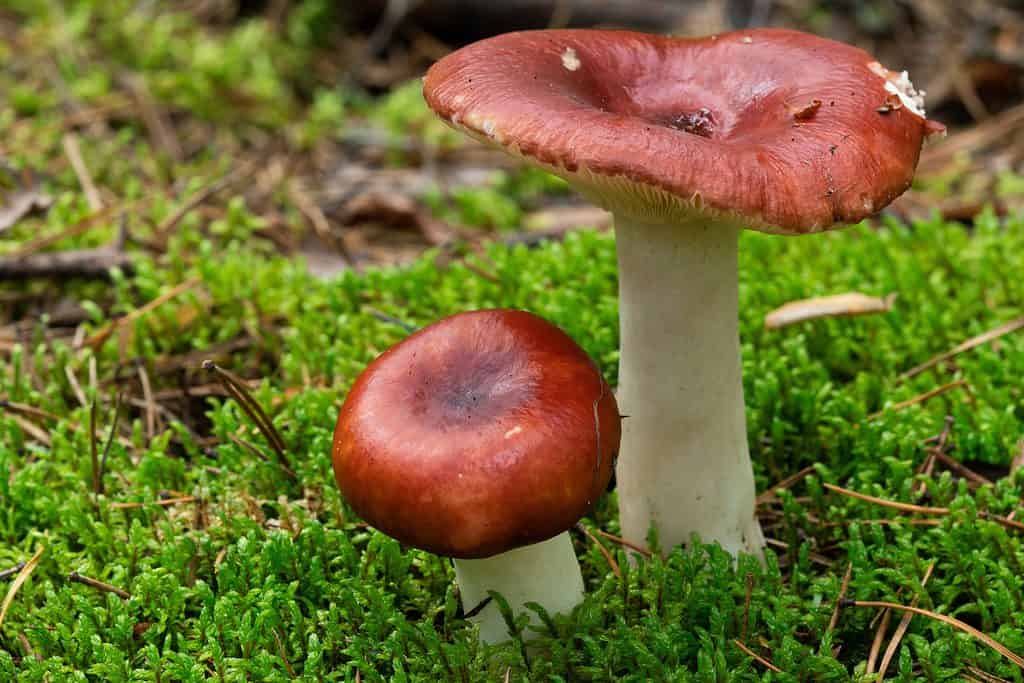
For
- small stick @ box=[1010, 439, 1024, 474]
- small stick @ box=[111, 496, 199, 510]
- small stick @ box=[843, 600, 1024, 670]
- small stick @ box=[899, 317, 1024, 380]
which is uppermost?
small stick @ box=[899, 317, 1024, 380]

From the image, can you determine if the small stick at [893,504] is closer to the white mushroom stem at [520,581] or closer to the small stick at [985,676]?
the small stick at [985,676]

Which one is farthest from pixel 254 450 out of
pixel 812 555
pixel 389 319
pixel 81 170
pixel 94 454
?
pixel 81 170

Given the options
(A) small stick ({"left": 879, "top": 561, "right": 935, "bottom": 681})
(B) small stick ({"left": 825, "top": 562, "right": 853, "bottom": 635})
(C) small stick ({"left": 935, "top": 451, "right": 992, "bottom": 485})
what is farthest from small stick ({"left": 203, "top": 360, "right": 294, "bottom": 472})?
(C) small stick ({"left": 935, "top": 451, "right": 992, "bottom": 485})

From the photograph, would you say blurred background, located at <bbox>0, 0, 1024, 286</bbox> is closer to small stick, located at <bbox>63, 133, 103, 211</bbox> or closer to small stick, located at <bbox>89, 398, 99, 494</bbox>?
small stick, located at <bbox>63, 133, 103, 211</bbox>

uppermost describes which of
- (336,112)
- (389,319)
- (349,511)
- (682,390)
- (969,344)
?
(682,390)

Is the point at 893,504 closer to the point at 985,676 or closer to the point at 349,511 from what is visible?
the point at 985,676

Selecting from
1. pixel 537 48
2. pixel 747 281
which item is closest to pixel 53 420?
pixel 537 48
